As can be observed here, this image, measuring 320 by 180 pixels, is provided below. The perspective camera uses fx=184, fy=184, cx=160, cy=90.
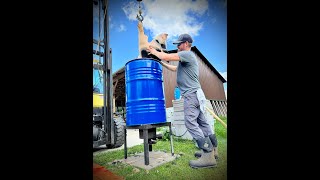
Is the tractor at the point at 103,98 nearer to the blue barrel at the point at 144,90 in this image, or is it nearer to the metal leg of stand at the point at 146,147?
the blue barrel at the point at 144,90

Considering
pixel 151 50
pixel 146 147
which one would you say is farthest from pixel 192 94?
pixel 146 147

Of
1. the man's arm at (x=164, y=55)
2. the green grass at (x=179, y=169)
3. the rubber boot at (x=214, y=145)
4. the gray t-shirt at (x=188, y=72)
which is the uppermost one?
the man's arm at (x=164, y=55)

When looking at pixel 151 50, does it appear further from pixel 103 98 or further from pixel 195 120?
pixel 103 98

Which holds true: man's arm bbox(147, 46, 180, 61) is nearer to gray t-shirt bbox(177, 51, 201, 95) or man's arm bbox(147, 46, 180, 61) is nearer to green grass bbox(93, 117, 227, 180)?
gray t-shirt bbox(177, 51, 201, 95)

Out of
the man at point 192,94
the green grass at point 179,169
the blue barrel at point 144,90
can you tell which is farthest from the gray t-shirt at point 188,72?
the green grass at point 179,169

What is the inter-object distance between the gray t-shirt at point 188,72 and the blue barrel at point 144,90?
0.22 meters

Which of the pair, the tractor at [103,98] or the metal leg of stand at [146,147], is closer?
the metal leg of stand at [146,147]

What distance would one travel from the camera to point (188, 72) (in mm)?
1776

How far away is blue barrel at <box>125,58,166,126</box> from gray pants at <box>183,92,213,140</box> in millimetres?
290

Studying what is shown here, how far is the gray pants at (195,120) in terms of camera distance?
68.1 inches

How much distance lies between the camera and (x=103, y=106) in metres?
2.49
